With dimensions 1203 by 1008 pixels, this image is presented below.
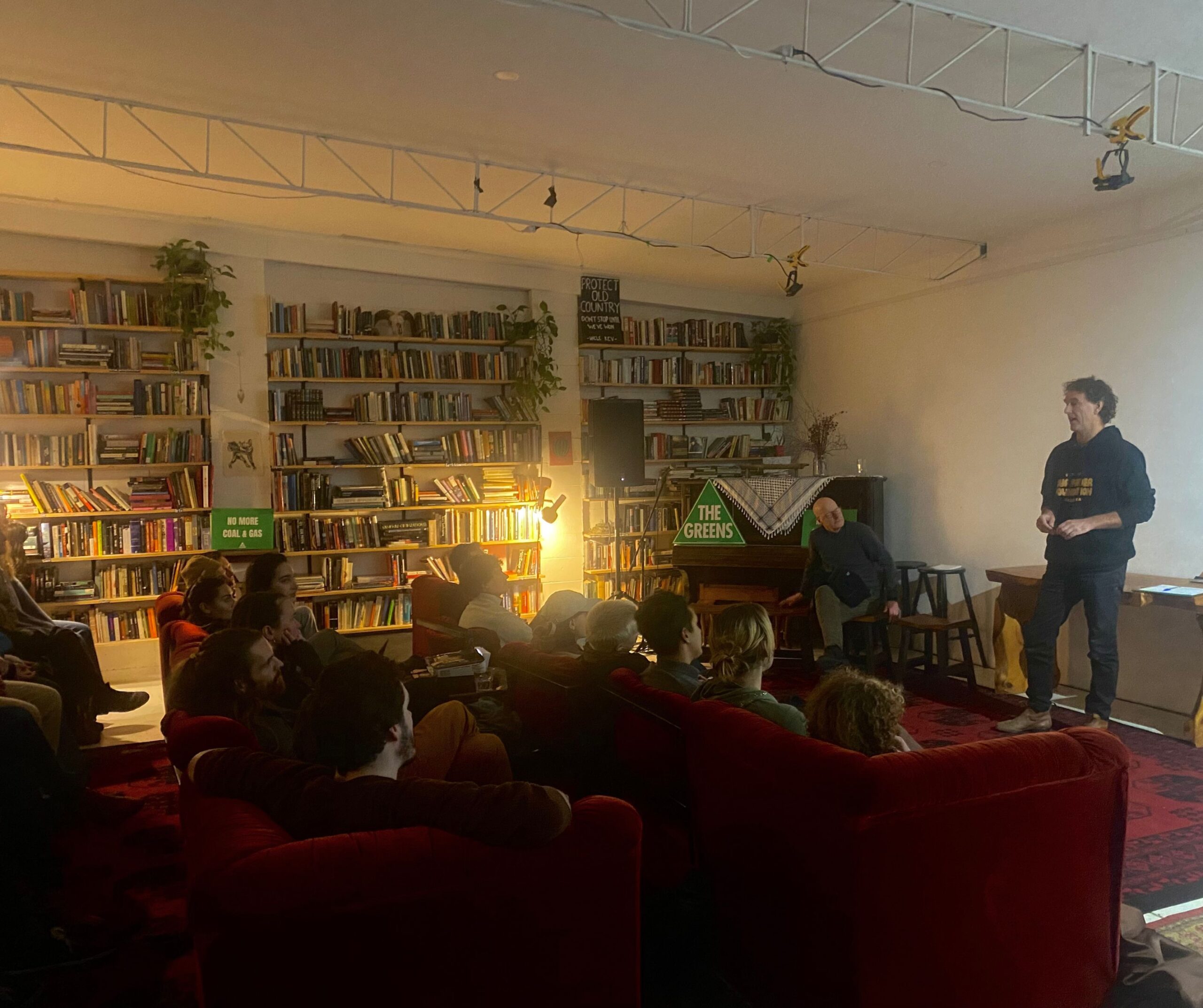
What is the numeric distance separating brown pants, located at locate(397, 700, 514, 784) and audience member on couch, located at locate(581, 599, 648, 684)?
61 centimetres

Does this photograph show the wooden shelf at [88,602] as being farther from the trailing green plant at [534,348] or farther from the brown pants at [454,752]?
the brown pants at [454,752]

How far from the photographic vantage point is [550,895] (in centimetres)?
166

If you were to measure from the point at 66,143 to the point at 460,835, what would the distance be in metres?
4.71

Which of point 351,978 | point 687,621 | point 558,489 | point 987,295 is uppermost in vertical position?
point 987,295

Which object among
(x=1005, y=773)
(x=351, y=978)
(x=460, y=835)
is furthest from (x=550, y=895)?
(x=1005, y=773)

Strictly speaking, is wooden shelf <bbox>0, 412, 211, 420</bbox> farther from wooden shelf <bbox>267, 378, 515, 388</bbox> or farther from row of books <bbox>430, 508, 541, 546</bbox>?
row of books <bbox>430, 508, 541, 546</bbox>

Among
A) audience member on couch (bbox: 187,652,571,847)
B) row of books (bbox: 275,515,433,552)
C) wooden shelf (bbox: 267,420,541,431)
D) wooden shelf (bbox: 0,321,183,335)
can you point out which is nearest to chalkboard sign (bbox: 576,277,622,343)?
wooden shelf (bbox: 267,420,541,431)

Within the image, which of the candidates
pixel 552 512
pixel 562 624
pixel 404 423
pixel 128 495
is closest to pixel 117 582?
pixel 128 495

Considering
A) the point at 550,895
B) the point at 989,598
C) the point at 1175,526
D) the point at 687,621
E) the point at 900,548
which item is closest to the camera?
the point at 550,895

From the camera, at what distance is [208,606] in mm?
4035

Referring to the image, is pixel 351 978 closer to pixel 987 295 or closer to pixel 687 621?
pixel 687 621

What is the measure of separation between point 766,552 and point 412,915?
5407 millimetres

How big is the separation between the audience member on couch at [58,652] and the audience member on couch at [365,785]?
11.1 ft

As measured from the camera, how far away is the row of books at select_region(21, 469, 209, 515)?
5.83m
